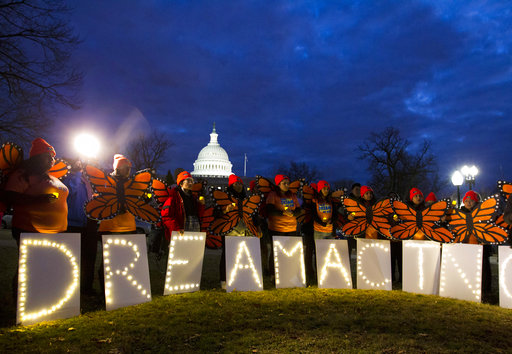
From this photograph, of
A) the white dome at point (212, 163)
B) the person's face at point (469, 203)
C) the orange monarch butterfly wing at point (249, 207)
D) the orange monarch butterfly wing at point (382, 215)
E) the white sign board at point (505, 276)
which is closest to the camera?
the white sign board at point (505, 276)

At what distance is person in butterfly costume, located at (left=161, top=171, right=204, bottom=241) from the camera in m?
6.00

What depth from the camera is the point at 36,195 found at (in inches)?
179

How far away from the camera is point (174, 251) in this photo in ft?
18.6

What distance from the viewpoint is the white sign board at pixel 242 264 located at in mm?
6023

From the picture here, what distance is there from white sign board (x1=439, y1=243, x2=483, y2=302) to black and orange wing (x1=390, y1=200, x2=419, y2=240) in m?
0.61

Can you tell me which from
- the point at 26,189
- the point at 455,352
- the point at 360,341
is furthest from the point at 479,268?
the point at 26,189

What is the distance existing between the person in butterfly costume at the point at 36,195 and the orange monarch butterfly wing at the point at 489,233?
6394 mm

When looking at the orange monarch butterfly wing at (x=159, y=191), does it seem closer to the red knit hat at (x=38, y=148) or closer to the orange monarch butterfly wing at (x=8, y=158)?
the red knit hat at (x=38, y=148)

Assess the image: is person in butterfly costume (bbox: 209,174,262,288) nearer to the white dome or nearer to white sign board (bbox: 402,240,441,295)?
white sign board (bbox: 402,240,441,295)

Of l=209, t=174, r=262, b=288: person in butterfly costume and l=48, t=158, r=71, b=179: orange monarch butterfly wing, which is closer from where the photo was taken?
l=48, t=158, r=71, b=179: orange monarch butterfly wing

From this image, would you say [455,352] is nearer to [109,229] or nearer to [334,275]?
[334,275]

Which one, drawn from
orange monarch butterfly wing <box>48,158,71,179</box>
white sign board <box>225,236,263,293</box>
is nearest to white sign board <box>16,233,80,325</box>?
orange monarch butterfly wing <box>48,158,71,179</box>

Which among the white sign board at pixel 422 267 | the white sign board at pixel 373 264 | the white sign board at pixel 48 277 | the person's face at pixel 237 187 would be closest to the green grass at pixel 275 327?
the white sign board at pixel 48 277

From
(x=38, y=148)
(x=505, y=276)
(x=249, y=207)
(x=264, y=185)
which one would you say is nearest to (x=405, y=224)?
(x=505, y=276)
